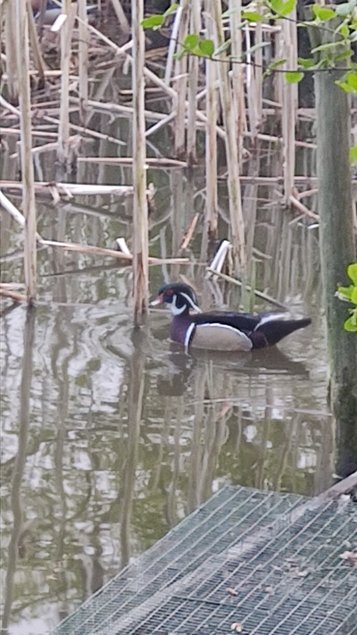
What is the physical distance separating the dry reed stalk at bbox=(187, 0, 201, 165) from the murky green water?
1.25 metres

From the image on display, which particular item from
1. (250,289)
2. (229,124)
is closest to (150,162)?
(229,124)

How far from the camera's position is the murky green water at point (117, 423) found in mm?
4207

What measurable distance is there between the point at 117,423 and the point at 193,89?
338 cm

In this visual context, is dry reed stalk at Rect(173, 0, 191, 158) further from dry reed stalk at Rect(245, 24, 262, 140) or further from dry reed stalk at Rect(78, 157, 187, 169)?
dry reed stalk at Rect(245, 24, 262, 140)

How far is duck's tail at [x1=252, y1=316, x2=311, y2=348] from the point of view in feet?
19.6

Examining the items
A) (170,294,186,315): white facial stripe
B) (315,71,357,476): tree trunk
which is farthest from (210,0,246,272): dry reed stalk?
(315,71,357,476): tree trunk

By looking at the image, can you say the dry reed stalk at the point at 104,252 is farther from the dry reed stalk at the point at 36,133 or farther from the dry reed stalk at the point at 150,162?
the dry reed stalk at the point at 36,133

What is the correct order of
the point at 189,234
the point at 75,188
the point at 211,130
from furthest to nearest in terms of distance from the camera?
the point at 75,188
the point at 189,234
the point at 211,130

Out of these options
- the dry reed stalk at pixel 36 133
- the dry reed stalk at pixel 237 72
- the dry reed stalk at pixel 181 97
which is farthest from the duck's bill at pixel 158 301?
the dry reed stalk at pixel 36 133

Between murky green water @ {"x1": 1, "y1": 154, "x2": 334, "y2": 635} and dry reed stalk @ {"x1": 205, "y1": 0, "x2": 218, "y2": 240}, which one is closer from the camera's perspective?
murky green water @ {"x1": 1, "y1": 154, "x2": 334, "y2": 635}

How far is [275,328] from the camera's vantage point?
19.6 feet

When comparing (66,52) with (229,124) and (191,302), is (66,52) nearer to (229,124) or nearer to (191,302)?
(229,124)

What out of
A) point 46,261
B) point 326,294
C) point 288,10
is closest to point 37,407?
point 326,294

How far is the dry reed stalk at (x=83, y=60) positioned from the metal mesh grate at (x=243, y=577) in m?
5.60
